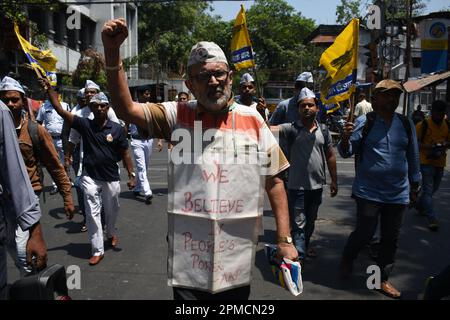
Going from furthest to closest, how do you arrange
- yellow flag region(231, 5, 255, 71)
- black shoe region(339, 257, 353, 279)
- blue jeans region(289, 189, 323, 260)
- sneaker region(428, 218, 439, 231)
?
1. yellow flag region(231, 5, 255, 71)
2. sneaker region(428, 218, 439, 231)
3. blue jeans region(289, 189, 323, 260)
4. black shoe region(339, 257, 353, 279)

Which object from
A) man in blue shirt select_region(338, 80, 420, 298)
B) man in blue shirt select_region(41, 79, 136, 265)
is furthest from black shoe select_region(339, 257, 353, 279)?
man in blue shirt select_region(41, 79, 136, 265)

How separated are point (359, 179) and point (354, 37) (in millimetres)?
2296

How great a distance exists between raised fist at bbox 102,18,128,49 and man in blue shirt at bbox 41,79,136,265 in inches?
122

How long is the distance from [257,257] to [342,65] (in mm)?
2685

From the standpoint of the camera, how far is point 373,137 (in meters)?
4.22

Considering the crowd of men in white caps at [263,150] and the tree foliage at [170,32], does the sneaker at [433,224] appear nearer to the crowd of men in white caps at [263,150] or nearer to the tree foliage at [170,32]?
the crowd of men in white caps at [263,150]

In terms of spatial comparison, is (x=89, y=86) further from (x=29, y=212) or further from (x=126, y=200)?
(x=29, y=212)

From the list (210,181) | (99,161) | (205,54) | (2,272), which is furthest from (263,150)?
(99,161)

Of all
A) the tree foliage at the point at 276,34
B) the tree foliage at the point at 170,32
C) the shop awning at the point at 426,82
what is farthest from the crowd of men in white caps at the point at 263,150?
the tree foliage at the point at 276,34

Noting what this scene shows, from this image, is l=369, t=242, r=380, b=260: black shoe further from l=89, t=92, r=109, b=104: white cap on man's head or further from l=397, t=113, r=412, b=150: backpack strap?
l=89, t=92, r=109, b=104: white cap on man's head

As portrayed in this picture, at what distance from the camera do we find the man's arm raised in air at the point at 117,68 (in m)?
2.17

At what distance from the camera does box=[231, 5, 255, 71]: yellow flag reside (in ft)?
26.7

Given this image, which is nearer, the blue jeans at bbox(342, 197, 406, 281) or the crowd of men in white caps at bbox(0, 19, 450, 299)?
the crowd of men in white caps at bbox(0, 19, 450, 299)
